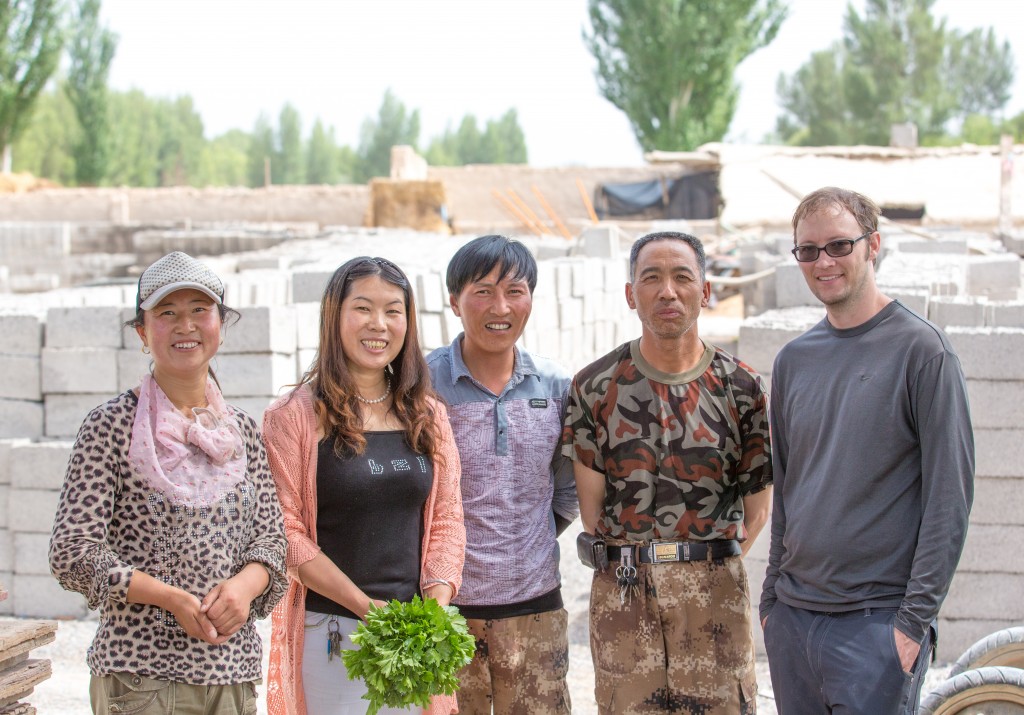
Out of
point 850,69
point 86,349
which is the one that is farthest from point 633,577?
point 850,69

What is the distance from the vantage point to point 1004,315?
20.9 feet

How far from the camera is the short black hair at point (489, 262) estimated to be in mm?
3348

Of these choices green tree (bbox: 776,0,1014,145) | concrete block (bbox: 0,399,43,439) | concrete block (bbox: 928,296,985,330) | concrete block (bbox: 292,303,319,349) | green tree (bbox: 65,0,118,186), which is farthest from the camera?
green tree (bbox: 776,0,1014,145)

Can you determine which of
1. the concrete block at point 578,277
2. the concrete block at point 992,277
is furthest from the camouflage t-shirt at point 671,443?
the concrete block at point 578,277

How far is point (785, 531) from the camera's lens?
10.5 ft

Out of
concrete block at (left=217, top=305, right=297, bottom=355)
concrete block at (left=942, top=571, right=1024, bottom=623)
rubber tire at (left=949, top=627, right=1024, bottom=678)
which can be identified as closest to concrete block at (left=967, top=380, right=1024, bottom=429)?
concrete block at (left=942, top=571, right=1024, bottom=623)

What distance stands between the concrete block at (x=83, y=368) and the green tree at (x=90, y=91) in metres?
40.5

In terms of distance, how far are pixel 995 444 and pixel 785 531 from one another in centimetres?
311

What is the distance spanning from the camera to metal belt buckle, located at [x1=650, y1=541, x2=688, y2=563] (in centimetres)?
323

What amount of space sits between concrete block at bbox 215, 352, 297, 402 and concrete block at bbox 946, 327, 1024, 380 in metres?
3.88

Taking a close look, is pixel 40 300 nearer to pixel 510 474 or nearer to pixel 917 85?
pixel 510 474

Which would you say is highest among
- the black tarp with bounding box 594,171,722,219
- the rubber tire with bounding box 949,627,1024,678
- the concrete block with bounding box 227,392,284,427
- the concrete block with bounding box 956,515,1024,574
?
the black tarp with bounding box 594,171,722,219

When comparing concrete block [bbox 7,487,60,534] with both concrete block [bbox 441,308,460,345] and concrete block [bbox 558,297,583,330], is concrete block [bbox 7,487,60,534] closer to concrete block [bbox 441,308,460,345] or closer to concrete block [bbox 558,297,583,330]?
concrete block [bbox 441,308,460,345]

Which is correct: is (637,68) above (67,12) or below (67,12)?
below
